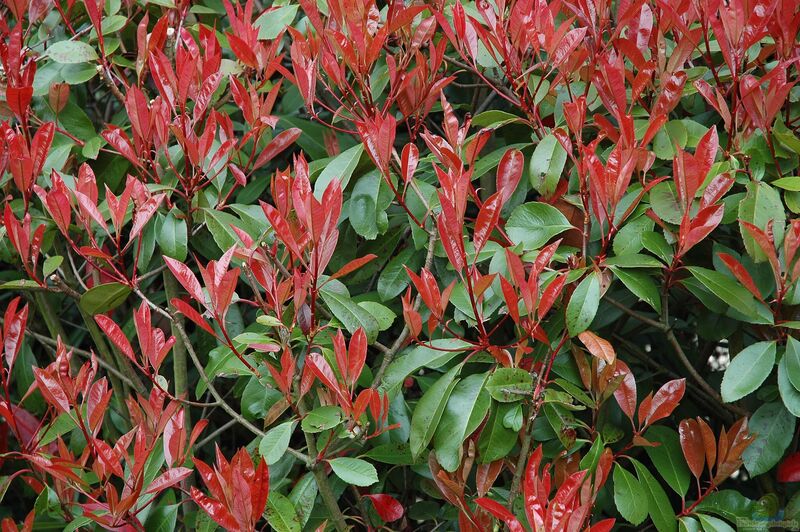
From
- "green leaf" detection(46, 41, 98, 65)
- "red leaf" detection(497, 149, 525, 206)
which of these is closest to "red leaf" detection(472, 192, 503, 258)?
"red leaf" detection(497, 149, 525, 206)

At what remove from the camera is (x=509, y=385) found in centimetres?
113

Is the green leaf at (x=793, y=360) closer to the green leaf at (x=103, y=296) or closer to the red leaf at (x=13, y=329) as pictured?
the green leaf at (x=103, y=296)

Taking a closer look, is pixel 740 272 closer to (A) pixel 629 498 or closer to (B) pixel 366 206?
(A) pixel 629 498

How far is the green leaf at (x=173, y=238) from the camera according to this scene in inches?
51.6

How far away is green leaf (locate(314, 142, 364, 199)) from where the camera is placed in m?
1.31

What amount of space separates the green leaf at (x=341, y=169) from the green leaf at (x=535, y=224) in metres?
0.27

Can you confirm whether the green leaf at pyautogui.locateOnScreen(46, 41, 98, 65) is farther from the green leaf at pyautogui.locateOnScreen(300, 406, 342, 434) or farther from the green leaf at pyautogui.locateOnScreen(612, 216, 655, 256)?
the green leaf at pyautogui.locateOnScreen(612, 216, 655, 256)

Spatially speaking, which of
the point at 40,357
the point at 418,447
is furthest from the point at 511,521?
the point at 40,357

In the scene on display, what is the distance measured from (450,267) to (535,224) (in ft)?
0.46

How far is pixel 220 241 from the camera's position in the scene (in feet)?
4.20

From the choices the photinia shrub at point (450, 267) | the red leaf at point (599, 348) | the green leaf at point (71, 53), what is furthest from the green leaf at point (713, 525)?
the green leaf at point (71, 53)

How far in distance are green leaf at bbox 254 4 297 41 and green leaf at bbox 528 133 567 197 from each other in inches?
20.6

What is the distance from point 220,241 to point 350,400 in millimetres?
354

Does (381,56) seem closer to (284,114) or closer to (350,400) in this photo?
(284,114)
